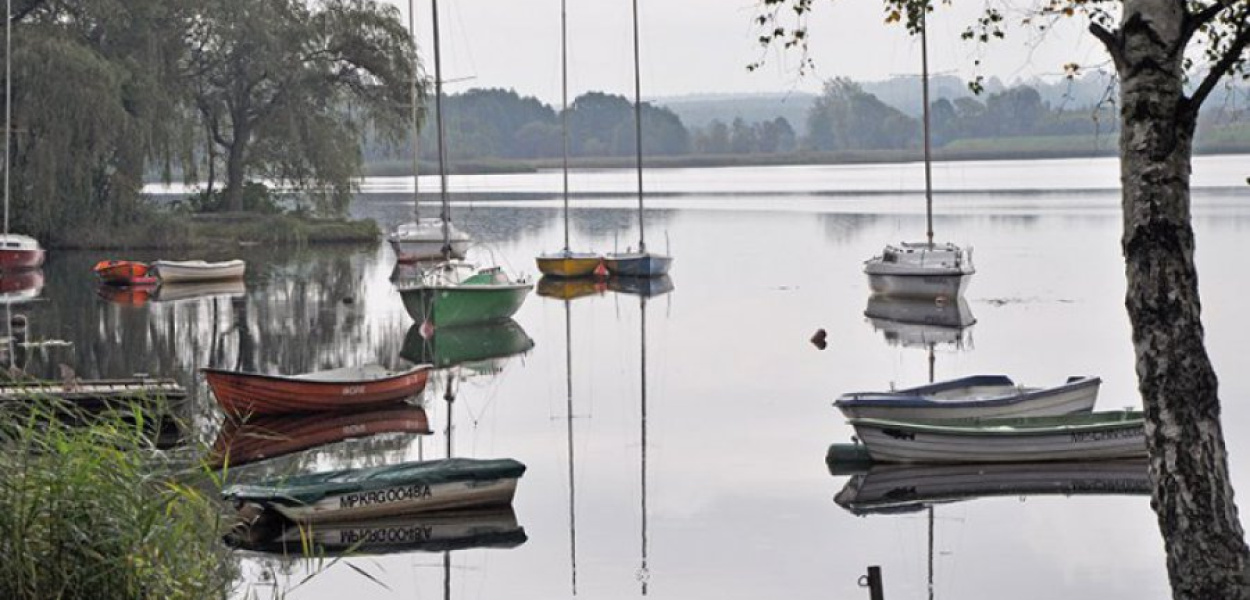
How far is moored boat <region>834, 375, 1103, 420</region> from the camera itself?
830 inches

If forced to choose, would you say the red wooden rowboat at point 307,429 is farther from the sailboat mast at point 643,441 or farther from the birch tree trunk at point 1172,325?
the birch tree trunk at point 1172,325

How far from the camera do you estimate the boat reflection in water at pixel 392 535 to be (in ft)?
54.1

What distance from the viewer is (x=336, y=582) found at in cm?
1580

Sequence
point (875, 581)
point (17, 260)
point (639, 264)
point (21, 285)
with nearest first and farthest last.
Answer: point (875, 581) → point (21, 285) → point (17, 260) → point (639, 264)

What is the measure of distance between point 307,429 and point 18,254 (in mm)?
28690

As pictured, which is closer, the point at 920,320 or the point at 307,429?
the point at 307,429

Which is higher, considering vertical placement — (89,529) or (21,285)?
(89,529)

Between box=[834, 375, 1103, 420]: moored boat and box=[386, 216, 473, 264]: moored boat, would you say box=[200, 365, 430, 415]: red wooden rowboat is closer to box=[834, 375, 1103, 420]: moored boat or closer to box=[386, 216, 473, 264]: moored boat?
box=[834, 375, 1103, 420]: moored boat

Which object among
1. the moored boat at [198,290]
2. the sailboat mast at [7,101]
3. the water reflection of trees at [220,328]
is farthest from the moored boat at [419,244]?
the sailboat mast at [7,101]

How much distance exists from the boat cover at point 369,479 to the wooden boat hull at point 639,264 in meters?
33.3

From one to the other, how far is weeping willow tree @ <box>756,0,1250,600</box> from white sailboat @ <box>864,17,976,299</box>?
→ 32552 millimetres

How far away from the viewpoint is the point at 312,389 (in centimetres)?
2398

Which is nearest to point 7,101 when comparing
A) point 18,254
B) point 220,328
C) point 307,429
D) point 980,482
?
point 18,254

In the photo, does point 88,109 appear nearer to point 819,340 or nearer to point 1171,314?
point 819,340
